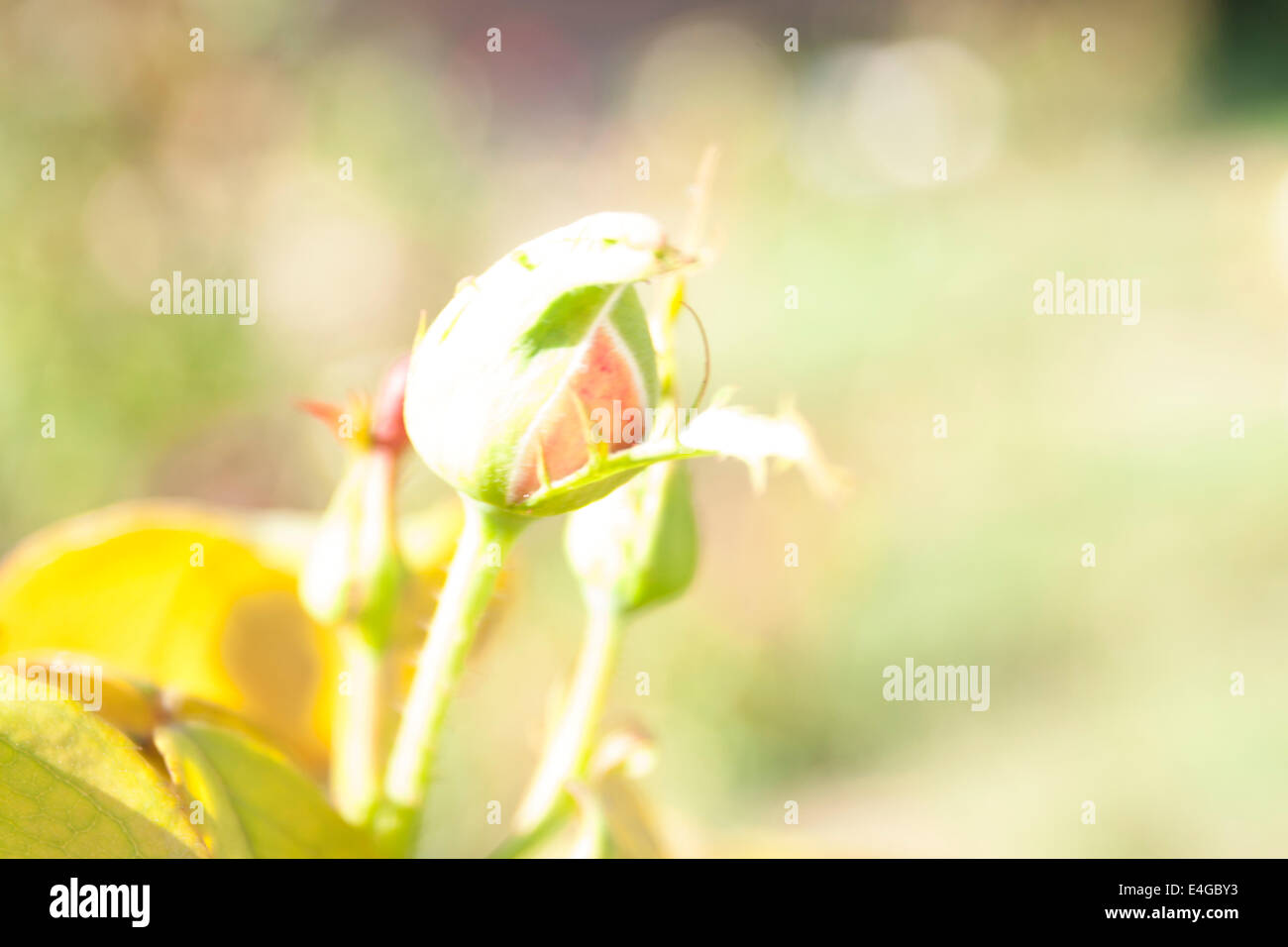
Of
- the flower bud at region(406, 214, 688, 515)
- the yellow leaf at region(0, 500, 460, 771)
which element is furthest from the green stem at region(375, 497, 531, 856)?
the yellow leaf at region(0, 500, 460, 771)

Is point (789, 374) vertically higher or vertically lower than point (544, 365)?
higher

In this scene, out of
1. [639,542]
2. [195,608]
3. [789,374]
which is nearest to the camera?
[639,542]

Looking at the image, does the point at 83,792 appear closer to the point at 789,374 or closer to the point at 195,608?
the point at 195,608

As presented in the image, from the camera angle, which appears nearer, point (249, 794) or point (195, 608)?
point (249, 794)

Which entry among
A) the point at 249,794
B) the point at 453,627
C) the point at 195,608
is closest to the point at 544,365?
the point at 453,627

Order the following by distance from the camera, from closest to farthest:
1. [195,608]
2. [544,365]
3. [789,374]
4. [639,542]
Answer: [544,365] → [639,542] → [195,608] → [789,374]

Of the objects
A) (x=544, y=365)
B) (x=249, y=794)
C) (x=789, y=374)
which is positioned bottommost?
(x=249, y=794)
